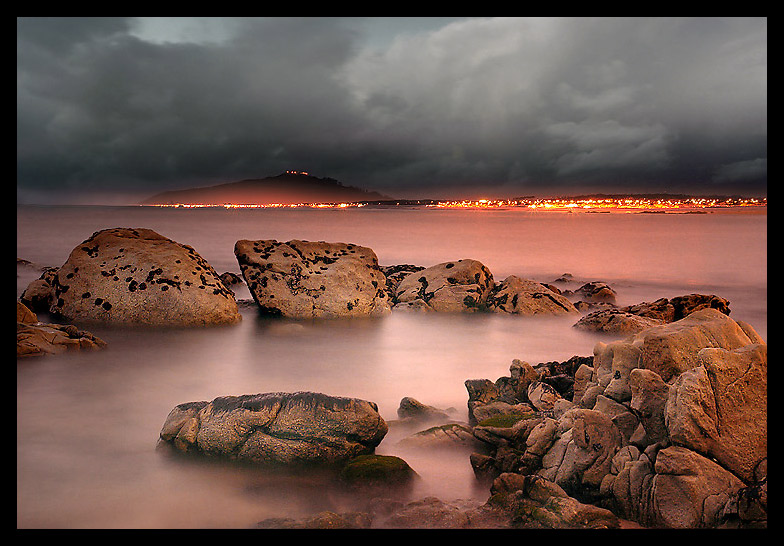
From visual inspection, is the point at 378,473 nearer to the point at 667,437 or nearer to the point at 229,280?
the point at 667,437

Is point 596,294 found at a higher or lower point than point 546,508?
higher

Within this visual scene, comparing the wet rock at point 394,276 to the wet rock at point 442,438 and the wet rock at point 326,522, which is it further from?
the wet rock at point 326,522

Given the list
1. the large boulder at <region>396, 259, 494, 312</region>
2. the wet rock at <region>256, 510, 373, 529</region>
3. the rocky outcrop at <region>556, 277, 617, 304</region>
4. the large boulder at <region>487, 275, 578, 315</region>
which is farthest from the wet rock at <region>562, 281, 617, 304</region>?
the wet rock at <region>256, 510, 373, 529</region>

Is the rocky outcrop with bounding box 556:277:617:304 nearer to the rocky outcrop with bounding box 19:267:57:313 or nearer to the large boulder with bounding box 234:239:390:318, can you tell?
the large boulder with bounding box 234:239:390:318

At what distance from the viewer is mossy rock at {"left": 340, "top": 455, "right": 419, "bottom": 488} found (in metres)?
4.30

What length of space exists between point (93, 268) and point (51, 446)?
18.6 ft


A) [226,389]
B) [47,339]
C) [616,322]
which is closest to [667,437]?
[226,389]

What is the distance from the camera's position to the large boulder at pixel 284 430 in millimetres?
4504

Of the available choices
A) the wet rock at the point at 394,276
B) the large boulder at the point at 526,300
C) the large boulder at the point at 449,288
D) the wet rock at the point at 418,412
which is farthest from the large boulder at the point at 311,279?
the wet rock at the point at 418,412

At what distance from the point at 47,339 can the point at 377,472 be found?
5161 millimetres

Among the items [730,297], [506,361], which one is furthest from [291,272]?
[730,297]

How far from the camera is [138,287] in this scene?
962 centimetres

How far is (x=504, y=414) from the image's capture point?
5.32 meters

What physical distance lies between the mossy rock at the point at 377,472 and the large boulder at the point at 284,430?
6.5 inches
